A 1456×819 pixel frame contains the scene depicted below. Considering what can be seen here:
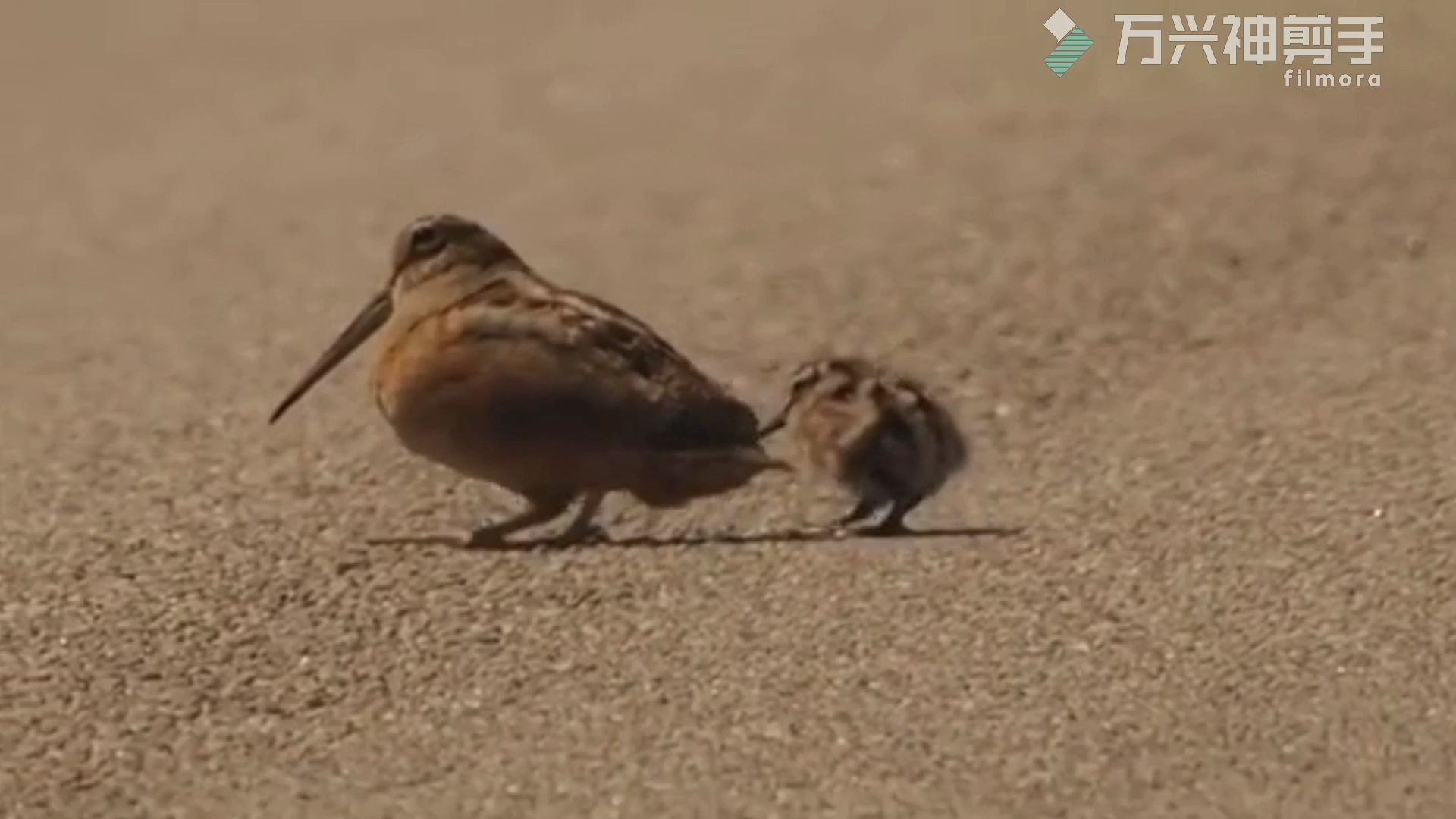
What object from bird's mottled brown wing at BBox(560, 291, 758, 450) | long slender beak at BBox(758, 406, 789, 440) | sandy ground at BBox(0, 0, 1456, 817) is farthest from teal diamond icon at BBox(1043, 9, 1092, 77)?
bird's mottled brown wing at BBox(560, 291, 758, 450)

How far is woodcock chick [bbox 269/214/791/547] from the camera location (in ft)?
15.1

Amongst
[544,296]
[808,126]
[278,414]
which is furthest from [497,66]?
[544,296]

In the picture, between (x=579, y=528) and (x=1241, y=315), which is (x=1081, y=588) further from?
(x=1241, y=315)

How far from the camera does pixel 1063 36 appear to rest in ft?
30.3

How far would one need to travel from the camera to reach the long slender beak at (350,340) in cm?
521

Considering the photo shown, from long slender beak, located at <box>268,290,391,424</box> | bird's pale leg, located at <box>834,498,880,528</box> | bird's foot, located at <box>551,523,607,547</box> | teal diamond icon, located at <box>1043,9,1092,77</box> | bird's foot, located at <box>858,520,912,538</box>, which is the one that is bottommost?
bird's foot, located at <box>858,520,912,538</box>

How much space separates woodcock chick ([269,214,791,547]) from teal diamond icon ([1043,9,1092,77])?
425 centimetres

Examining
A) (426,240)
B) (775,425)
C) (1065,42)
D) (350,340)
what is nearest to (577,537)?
(775,425)

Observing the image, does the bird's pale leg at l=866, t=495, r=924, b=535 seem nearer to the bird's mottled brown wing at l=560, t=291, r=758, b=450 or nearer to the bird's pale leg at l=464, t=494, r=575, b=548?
the bird's mottled brown wing at l=560, t=291, r=758, b=450

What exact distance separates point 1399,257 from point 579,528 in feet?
8.70

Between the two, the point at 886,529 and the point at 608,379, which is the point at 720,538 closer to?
the point at 886,529

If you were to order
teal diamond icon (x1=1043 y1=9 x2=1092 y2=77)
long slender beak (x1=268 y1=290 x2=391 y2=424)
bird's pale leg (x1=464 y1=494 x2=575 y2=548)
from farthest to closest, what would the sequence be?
teal diamond icon (x1=1043 y1=9 x2=1092 y2=77) → long slender beak (x1=268 y1=290 x2=391 y2=424) → bird's pale leg (x1=464 y1=494 x2=575 y2=548)

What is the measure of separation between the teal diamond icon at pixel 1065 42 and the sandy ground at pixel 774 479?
0.07 m

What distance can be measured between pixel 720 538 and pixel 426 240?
2.39 feet
